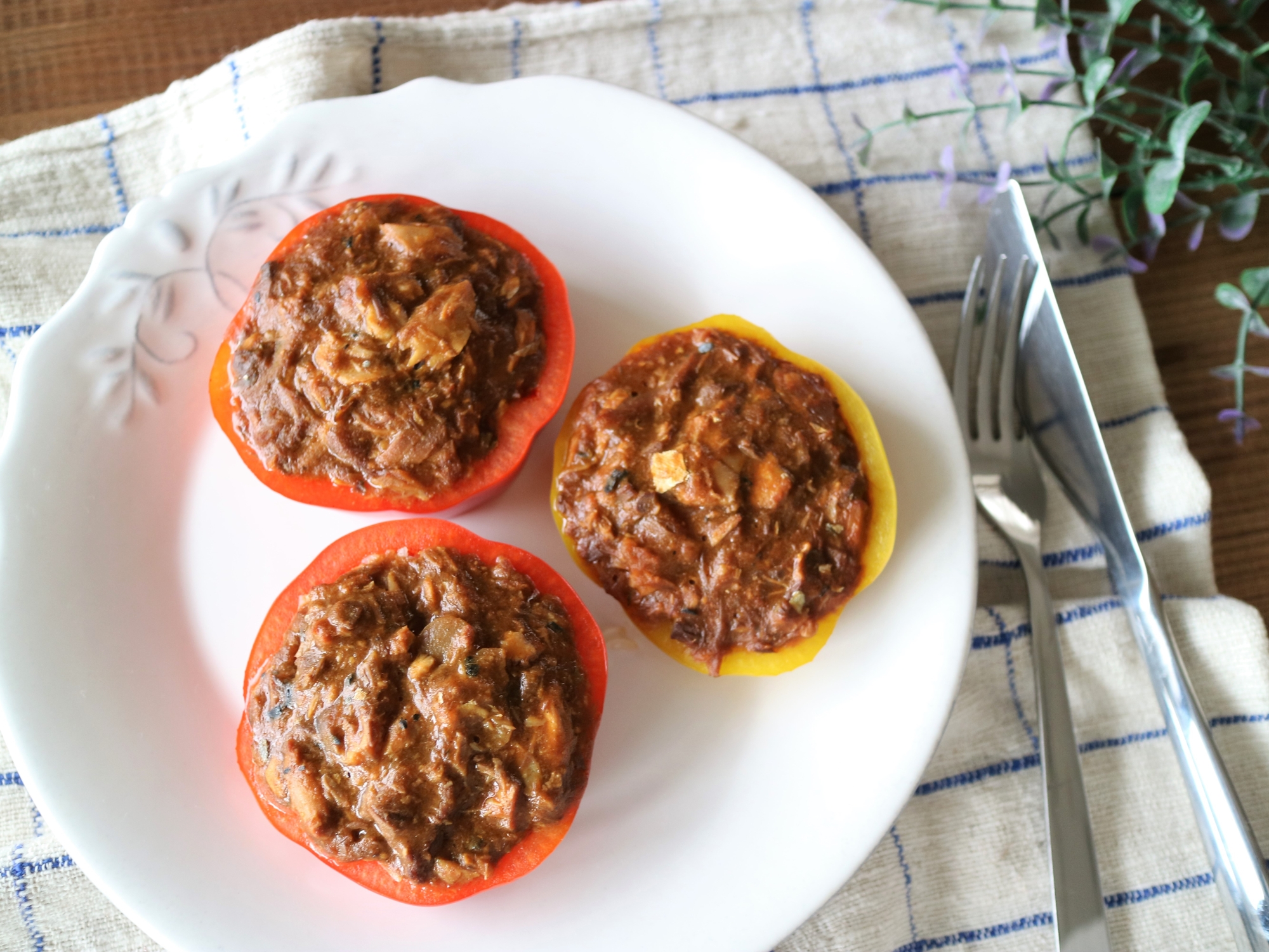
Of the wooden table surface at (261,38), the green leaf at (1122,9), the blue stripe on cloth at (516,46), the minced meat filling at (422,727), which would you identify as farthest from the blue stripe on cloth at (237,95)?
the green leaf at (1122,9)

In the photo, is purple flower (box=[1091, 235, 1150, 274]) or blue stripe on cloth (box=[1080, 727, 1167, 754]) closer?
blue stripe on cloth (box=[1080, 727, 1167, 754])

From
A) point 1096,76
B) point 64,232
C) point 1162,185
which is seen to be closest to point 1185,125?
point 1162,185

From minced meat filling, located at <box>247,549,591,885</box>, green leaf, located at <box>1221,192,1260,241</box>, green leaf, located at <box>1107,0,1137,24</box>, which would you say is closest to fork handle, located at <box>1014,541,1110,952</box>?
green leaf, located at <box>1221,192,1260,241</box>

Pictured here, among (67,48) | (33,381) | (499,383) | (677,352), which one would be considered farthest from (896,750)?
(67,48)

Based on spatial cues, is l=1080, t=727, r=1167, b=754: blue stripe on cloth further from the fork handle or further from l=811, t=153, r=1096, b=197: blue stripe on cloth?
l=811, t=153, r=1096, b=197: blue stripe on cloth

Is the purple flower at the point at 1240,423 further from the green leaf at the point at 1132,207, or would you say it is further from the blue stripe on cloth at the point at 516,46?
the blue stripe on cloth at the point at 516,46

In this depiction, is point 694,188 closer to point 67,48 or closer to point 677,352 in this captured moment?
point 677,352
